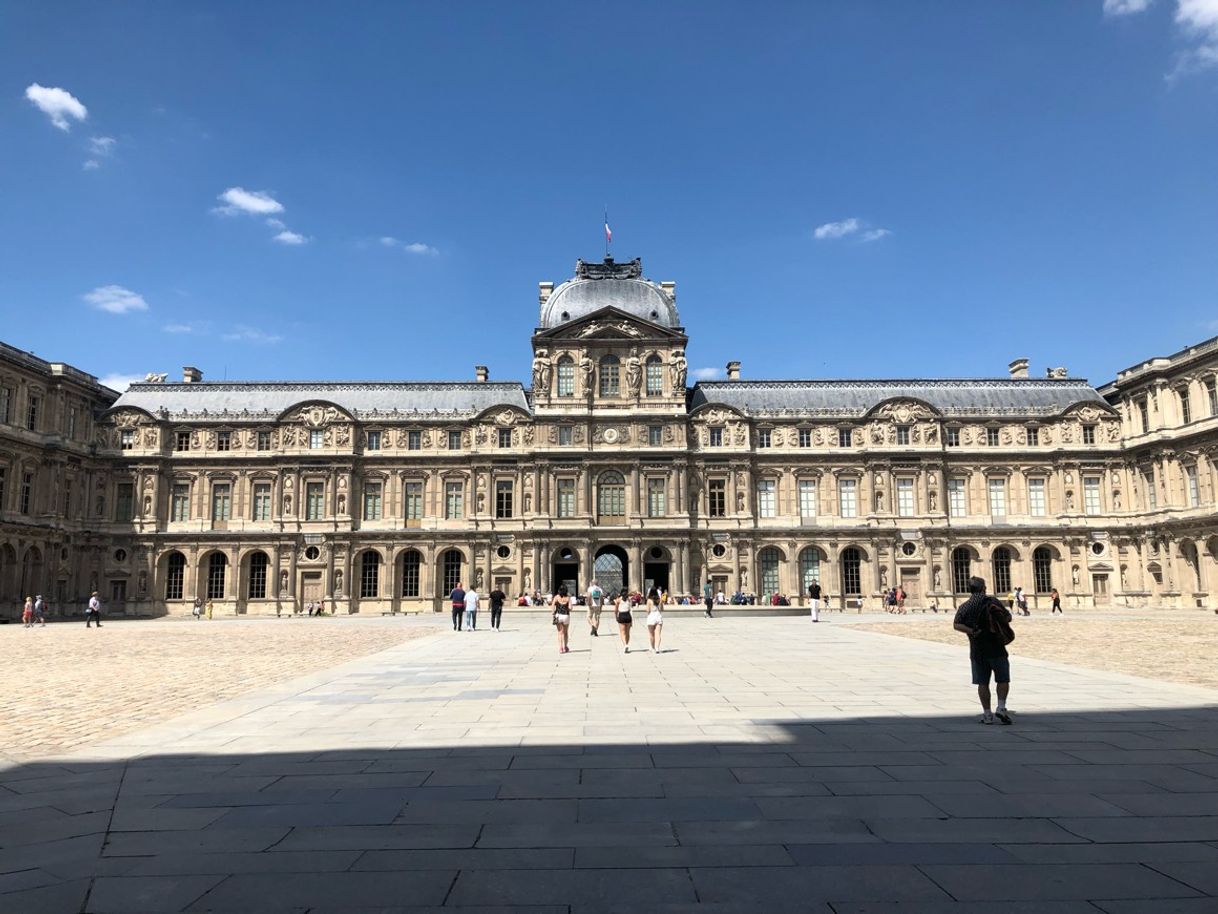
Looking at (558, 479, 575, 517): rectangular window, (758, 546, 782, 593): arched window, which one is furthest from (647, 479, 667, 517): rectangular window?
(758, 546, 782, 593): arched window

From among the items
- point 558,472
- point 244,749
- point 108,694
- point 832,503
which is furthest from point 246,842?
point 832,503

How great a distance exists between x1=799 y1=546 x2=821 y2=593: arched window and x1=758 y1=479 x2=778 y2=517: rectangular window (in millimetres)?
3319

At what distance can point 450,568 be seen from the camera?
5941 centimetres

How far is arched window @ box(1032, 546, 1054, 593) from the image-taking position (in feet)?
194

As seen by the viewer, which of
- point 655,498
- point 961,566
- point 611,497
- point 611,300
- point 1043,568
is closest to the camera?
point 655,498

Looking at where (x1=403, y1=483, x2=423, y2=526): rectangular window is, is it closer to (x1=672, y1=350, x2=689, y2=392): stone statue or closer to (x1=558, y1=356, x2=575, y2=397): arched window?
(x1=558, y1=356, x2=575, y2=397): arched window

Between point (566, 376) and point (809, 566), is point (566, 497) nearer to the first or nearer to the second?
point (566, 376)

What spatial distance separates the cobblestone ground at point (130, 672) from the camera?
40.5 feet

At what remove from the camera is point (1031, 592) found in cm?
5847

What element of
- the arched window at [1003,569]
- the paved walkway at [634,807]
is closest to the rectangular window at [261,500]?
the paved walkway at [634,807]

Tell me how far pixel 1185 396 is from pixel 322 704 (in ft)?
183

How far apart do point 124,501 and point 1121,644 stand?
58.0m

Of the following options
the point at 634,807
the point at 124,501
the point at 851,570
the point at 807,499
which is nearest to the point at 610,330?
the point at 807,499

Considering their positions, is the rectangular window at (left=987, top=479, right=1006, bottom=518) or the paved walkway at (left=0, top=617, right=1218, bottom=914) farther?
the rectangular window at (left=987, top=479, right=1006, bottom=518)
